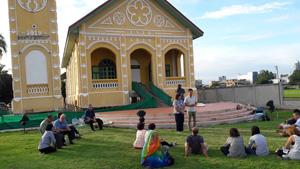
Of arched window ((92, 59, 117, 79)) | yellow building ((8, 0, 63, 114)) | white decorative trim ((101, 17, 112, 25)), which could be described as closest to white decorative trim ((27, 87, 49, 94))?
yellow building ((8, 0, 63, 114))

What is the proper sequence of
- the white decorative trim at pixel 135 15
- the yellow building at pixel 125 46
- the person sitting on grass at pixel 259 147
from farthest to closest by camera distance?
the white decorative trim at pixel 135 15 → the yellow building at pixel 125 46 → the person sitting on grass at pixel 259 147

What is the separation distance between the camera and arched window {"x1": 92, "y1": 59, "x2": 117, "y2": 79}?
869 inches

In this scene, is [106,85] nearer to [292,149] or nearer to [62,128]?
[62,128]

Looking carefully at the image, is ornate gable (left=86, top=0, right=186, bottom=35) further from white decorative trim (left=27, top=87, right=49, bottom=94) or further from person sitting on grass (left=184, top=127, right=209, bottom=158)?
person sitting on grass (left=184, top=127, right=209, bottom=158)

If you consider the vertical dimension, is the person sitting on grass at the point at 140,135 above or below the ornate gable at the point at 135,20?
below

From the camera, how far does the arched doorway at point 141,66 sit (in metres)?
23.8

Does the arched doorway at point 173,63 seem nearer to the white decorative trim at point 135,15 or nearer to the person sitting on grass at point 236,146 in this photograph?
the white decorative trim at point 135,15

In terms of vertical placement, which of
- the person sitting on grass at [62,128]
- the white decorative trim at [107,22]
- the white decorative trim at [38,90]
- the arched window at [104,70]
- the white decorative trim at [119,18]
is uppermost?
the white decorative trim at [119,18]

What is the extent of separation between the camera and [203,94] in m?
26.3

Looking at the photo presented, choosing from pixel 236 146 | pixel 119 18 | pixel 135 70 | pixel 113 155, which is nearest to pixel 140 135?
pixel 113 155

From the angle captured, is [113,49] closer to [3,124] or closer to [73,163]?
[3,124]

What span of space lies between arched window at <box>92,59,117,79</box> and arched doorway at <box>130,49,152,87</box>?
2034 mm

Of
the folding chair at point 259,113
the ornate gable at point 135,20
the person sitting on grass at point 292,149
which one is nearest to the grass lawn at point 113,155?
the person sitting on grass at point 292,149

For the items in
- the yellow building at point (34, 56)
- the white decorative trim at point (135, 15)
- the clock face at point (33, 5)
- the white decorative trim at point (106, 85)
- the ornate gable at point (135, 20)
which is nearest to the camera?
the yellow building at point (34, 56)
